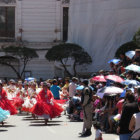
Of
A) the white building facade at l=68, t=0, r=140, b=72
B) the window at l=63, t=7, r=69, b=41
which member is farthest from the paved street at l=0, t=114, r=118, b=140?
the window at l=63, t=7, r=69, b=41

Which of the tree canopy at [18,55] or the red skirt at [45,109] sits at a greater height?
the red skirt at [45,109]

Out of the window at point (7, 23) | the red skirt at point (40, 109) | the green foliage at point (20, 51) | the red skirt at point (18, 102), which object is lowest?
the red skirt at point (18, 102)

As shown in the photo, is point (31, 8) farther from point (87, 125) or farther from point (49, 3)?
point (87, 125)

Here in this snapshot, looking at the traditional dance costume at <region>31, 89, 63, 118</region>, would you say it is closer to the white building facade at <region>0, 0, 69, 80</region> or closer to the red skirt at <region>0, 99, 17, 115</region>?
the red skirt at <region>0, 99, 17, 115</region>

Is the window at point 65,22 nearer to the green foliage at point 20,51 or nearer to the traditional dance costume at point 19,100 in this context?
the green foliage at point 20,51

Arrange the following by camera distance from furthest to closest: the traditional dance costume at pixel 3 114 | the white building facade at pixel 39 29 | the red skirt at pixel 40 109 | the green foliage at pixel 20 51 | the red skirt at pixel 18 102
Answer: the white building facade at pixel 39 29
the green foliage at pixel 20 51
the red skirt at pixel 18 102
the red skirt at pixel 40 109
the traditional dance costume at pixel 3 114

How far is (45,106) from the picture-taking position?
1838cm

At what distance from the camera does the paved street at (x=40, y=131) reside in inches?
568

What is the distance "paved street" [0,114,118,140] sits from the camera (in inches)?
568

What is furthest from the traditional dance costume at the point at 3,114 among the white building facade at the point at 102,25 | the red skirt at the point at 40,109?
the white building facade at the point at 102,25

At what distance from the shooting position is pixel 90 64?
38562mm

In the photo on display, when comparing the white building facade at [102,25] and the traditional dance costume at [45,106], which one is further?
the white building facade at [102,25]

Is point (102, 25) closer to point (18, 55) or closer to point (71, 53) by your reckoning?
point (71, 53)

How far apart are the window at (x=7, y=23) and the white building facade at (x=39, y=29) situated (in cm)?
62
